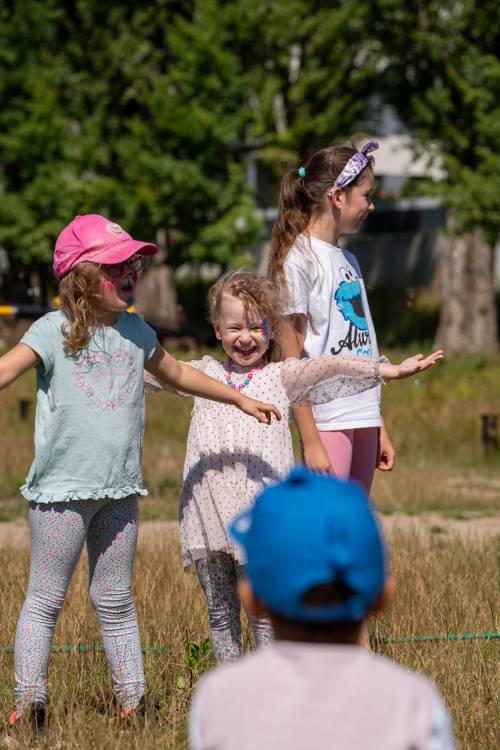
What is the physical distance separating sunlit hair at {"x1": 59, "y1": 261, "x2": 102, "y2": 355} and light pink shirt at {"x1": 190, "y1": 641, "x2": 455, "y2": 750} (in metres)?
1.95

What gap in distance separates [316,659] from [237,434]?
6.91 feet

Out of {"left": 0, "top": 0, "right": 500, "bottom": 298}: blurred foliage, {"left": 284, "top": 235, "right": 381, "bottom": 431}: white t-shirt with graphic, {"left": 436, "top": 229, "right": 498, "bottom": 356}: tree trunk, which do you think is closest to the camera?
{"left": 284, "top": 235, "right": 381, "bottom": 431}: white t-shirt with graphic

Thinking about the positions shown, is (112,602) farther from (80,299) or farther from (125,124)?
(125,124)

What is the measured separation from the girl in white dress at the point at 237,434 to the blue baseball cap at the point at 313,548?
1.94 m

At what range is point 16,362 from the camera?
3.98 m

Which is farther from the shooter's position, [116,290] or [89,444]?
[116,290]

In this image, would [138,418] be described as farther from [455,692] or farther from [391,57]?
[391,57]

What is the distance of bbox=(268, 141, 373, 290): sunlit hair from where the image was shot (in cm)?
487

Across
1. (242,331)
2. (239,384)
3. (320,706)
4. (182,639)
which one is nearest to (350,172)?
(242,331)

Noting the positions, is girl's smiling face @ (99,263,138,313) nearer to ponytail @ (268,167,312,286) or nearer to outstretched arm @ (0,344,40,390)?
outstretched arm @ (0,344,40,390)

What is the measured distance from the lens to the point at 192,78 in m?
→ 23.7

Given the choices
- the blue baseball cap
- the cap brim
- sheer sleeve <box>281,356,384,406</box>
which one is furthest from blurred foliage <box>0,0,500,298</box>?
the blue baseball cap

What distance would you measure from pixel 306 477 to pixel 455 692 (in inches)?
91.4

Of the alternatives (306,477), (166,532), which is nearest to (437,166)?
(166,532)
